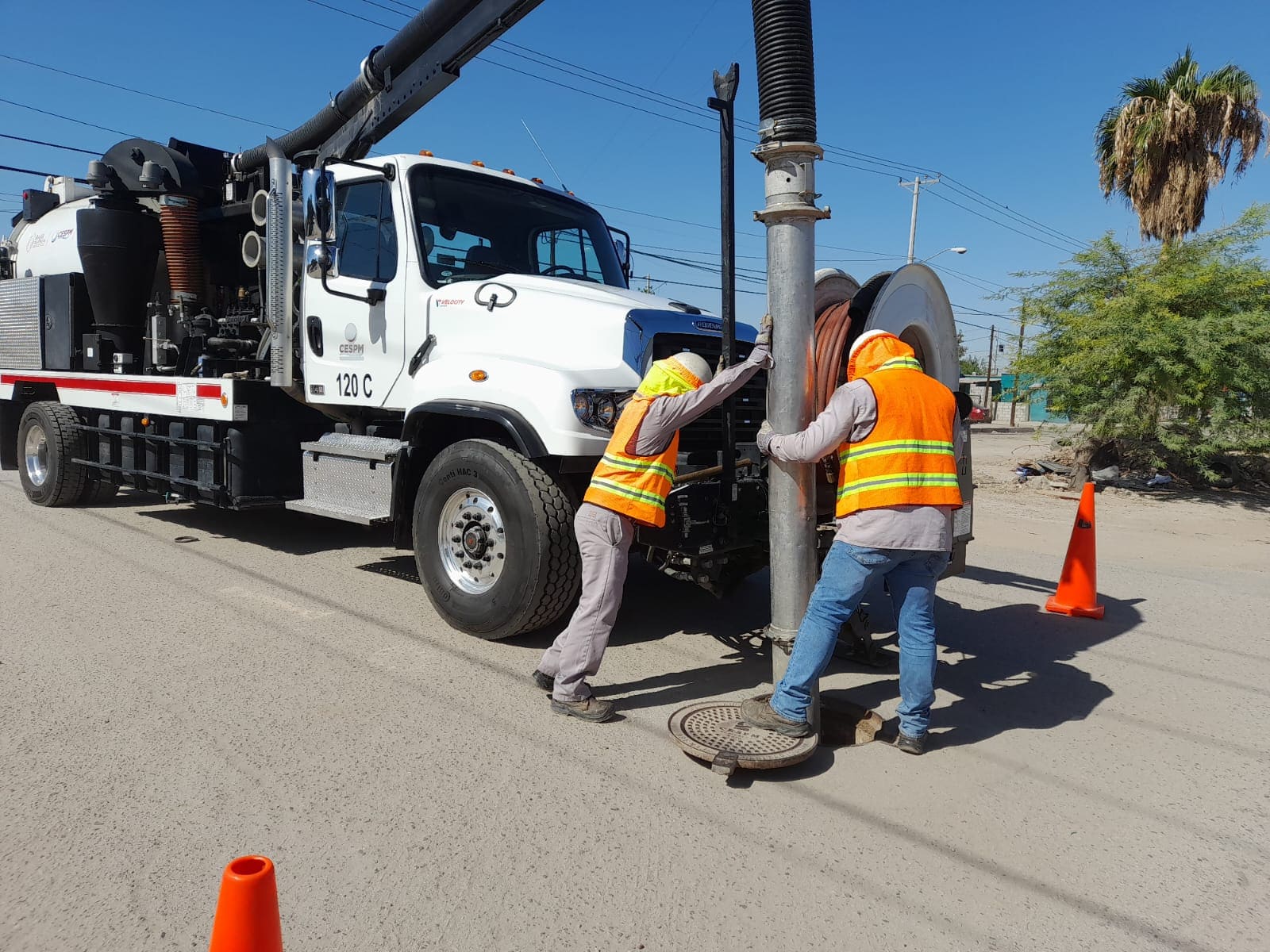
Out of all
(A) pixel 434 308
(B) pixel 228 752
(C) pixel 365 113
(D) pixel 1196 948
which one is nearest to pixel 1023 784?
(D) pixel 1196 948

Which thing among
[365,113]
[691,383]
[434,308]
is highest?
[365,113]

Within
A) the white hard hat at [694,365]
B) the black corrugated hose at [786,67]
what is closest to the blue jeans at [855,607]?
the white hard hat at [694,365]

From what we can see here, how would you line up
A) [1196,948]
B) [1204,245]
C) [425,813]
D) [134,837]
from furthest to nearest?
[1204,245], [425,813], [134,837], [1196,948]

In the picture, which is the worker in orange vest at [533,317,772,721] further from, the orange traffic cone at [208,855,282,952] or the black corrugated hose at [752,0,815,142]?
the orange traffic cone at [208,855,282,952]

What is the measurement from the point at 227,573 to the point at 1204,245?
13.5 metres

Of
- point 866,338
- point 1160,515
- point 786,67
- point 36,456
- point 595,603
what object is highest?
point 786,67

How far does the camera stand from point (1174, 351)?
39.3 ft

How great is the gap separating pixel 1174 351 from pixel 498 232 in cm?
1035

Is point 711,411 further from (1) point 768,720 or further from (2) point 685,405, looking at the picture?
(1) point 768,720

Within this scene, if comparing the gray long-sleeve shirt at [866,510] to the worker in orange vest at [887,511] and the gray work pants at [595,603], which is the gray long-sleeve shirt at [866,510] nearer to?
the worker in orange vest at [887,511]

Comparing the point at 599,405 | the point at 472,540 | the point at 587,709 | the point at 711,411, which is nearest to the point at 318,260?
the point at 472,540

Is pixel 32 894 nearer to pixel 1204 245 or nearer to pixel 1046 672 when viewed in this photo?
pixel 1046 672

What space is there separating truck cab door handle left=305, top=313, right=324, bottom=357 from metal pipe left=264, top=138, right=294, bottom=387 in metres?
0.17

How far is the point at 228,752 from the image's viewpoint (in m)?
3.45
